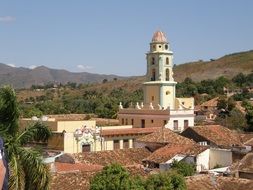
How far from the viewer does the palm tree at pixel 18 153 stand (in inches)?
299

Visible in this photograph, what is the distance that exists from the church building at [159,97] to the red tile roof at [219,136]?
4844 mm

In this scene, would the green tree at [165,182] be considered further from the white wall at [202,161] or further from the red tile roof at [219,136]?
the red tile roof at [219,136]

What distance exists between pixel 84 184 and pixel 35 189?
1000cm

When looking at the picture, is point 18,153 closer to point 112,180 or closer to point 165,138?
point 112,180

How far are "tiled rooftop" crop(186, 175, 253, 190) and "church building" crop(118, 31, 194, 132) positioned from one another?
761 inches

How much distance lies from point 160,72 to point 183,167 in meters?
16.9

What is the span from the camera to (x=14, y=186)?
7.23 m

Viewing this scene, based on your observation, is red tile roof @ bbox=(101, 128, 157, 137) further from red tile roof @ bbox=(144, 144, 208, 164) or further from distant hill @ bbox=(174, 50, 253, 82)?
distant hill @ bbox=(174, 50, 253, 82)

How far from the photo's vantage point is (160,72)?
38.7 metres

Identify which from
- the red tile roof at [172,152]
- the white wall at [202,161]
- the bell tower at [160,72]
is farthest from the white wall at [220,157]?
the bell tower at [160,72]

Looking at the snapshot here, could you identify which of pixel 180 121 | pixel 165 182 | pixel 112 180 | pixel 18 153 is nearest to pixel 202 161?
pixel 165 182

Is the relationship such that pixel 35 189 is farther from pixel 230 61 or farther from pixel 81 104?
pixel 230 61

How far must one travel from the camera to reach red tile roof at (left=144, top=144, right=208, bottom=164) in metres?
24.9

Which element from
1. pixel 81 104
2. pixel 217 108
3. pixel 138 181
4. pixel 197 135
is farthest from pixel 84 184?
pixel 81 104
